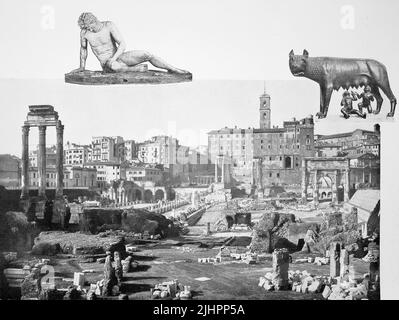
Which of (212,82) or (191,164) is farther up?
(212,82)

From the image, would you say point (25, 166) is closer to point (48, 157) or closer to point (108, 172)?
point (48, 157)

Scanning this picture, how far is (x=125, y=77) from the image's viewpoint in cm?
509

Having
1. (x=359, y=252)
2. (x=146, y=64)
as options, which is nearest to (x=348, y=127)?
(x=359, y=252)

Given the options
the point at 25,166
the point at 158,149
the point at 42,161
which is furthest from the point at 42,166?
the point at 158,149

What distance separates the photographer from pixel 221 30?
5090 millimetres

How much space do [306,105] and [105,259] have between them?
2.32m

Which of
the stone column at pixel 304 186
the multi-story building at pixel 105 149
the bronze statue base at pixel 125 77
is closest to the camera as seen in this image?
the bronze statue base at pixel 125 77

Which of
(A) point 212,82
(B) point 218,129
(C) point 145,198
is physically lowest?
(C) point 145,198

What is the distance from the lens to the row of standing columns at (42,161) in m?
5.16

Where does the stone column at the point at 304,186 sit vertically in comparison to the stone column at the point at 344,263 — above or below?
above

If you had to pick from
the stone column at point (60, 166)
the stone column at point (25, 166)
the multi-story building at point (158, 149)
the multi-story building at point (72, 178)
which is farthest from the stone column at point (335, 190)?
the stone column at point (25, 166)

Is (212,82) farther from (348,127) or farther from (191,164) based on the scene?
(348,127)

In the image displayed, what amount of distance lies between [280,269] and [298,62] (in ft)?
6.15

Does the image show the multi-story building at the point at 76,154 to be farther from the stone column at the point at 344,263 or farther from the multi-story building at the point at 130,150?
the stone column at the point at 344,263
